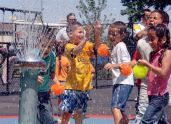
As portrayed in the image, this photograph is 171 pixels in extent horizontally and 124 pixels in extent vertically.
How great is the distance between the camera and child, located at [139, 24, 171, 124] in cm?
580

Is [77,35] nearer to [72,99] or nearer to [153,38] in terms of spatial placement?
[72,99]

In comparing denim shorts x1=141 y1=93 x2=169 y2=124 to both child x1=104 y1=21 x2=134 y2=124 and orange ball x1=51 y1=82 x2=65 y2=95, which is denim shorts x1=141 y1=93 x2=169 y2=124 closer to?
child x1=104 y1=21 x2=134 y2=124

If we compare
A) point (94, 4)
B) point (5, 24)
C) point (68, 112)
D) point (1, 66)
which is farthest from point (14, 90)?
point (94, 4)

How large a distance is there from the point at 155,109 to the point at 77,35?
2.06 metres

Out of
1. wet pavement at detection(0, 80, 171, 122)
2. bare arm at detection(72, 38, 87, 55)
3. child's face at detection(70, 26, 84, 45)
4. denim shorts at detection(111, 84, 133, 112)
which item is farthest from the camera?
wet pavement at detection(0, 80, 171, 122)

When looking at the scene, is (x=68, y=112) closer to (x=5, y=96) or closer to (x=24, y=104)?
(x=24, y=104)

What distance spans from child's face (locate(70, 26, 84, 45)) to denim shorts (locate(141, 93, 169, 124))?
6.21 feet

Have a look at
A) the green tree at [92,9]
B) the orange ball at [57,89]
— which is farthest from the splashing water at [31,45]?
the green tree at [92,9]

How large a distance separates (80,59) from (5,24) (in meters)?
8.09

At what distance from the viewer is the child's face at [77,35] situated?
7.54 m

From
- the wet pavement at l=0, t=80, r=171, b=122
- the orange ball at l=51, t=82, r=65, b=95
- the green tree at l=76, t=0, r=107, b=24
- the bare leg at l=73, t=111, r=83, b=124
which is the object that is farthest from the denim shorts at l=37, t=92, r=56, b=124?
the green tree at l=76, t=0, r=107, b=24

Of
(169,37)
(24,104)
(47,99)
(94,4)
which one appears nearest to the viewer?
(24,104)

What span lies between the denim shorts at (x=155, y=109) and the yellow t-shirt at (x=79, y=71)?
1.77m

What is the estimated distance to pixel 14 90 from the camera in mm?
16078
